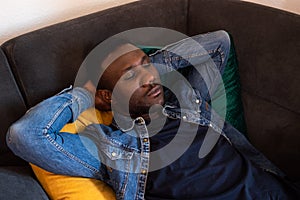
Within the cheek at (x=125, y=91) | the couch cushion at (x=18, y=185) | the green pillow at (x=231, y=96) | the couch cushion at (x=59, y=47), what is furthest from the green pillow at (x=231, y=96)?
the couch cushion at (x=18, y=185)

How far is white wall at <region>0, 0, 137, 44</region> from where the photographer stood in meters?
1.33

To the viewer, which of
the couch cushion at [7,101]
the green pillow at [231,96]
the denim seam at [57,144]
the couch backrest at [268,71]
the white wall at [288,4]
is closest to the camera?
the denim seam at [57,144]

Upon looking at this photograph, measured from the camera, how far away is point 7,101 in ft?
3.81

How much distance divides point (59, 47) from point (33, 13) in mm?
255

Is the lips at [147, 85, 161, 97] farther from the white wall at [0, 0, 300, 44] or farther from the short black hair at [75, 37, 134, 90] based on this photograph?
the white wall at [0, 0, 300, 44]

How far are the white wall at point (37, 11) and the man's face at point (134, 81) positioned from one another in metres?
0.37

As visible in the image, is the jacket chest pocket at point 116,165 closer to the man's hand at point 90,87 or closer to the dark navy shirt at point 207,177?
the dark navy shirt at point 207,177

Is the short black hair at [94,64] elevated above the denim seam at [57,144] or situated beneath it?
elevated above

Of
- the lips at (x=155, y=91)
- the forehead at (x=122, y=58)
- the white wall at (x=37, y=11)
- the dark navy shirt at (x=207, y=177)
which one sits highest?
the white wall at (x=37, y=11)

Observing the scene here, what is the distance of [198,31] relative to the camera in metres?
1.48

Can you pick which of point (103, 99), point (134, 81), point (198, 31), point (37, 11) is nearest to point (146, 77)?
point (134, 81)

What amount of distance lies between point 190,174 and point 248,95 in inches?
17.1

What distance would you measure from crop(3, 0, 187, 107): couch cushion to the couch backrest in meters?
0.33

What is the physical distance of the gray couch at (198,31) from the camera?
3.82 ft
